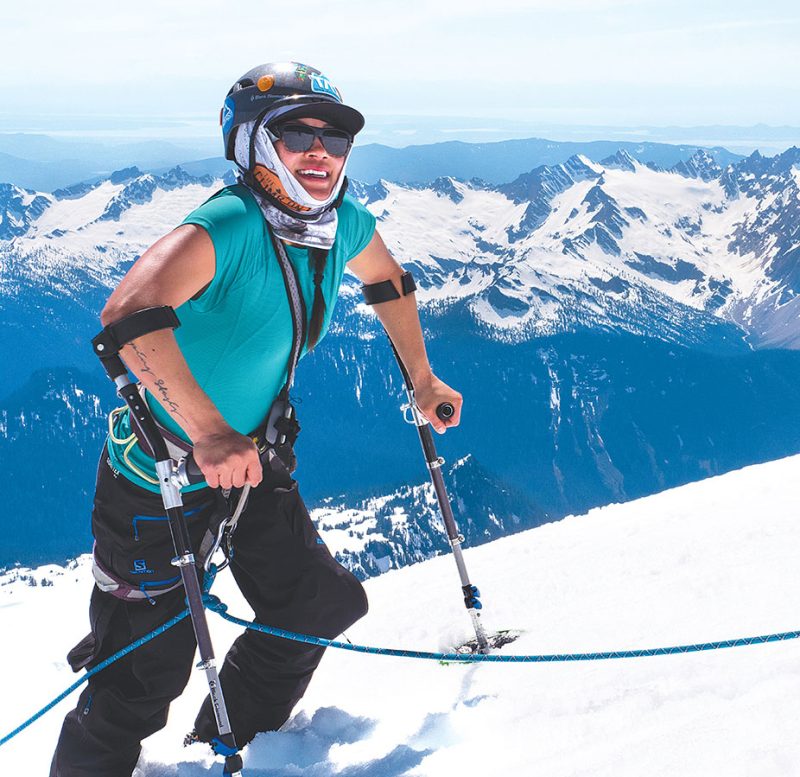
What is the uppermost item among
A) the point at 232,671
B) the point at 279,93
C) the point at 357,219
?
the point at 279,93

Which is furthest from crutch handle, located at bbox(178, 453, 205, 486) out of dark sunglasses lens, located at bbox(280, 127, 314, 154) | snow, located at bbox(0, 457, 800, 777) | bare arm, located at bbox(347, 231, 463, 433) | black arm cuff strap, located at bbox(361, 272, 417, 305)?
black arm cuff strap, located at bbox(361, 272, 417, 305)

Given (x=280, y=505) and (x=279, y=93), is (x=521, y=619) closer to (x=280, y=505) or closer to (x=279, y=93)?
(x=280, y=505)

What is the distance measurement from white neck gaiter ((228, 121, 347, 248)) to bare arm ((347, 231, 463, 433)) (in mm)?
1220

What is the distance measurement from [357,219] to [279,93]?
1.08m

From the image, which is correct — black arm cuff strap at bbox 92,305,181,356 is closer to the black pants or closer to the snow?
the black pants

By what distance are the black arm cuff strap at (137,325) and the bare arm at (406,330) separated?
2.13m

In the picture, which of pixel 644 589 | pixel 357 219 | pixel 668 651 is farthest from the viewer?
pixel 644 589

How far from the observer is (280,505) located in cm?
504

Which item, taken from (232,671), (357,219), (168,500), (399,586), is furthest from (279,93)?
(399,586)

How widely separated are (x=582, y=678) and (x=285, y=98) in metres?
3.53

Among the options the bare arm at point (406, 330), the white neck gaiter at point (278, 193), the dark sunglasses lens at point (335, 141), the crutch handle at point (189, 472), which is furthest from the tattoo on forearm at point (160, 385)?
the bare arm at point (406, 330)

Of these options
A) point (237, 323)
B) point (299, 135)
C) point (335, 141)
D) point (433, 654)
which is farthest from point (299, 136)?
point (433, 654)

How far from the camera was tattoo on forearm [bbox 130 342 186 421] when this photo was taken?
142 inches

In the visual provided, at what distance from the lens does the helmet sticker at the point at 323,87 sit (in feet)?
14.1
